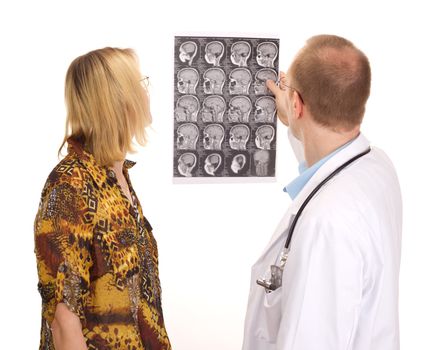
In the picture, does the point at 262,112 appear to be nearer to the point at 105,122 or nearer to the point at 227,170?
the point at 227,170

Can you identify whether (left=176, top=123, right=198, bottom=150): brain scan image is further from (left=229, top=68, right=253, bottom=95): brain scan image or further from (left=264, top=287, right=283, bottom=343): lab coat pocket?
(left=264, top=287, right=283, bottom=343): lab coat pocket

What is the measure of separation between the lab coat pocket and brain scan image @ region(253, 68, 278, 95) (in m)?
1.06

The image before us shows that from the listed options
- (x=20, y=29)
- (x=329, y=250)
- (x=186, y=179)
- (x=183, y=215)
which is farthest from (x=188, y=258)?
(x=329, y=250)

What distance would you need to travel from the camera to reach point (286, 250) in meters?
1.61

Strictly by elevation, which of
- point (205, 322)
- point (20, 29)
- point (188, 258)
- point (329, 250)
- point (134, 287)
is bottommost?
point (205, 322)

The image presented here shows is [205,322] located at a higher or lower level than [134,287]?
lower

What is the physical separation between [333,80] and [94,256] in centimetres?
77

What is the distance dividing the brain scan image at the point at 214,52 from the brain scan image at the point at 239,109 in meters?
0.17

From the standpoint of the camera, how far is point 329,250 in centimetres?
140

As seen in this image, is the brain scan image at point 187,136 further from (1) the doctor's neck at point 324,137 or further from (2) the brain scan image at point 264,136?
(1) the doctor's neck at point 324,137

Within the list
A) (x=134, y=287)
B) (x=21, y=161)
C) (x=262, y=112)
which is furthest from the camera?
(x=21, y=161)

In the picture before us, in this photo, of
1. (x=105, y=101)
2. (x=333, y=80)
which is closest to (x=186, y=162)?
(x=105, y=101)

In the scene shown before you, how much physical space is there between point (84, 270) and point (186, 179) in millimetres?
980

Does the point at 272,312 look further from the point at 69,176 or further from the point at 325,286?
the point at 69,176
